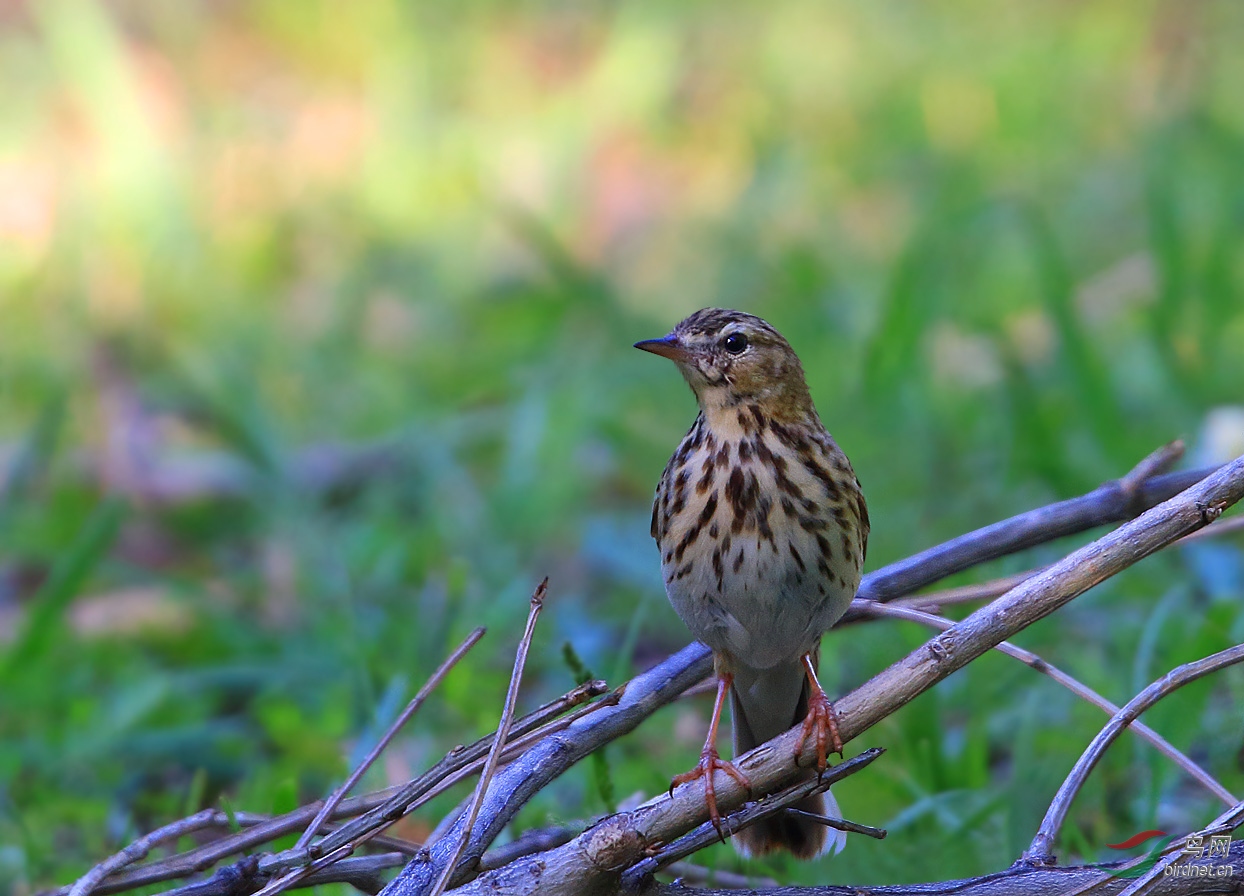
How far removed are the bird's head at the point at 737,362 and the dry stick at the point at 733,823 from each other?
3.38 feet

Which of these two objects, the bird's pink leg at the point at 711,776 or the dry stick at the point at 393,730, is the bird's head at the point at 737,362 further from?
the dry stick at the point at 393,730

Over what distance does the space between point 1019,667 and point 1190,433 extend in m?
1.59

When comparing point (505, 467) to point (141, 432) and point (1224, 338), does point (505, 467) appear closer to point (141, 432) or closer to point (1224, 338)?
point (141, 432)

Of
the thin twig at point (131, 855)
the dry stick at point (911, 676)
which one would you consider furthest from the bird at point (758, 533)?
the thin twig at point (131, 855)

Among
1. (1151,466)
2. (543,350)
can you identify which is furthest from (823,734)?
(543,350)

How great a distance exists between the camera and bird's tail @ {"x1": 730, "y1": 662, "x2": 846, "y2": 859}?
3.08 m

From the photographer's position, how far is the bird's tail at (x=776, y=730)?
121 inches

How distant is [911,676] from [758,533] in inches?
28.1

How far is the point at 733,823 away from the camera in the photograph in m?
2.38

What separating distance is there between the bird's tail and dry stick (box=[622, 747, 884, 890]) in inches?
25.9

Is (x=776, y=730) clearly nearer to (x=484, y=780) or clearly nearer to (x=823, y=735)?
(x=823, y=735)

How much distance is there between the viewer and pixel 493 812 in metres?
2.48

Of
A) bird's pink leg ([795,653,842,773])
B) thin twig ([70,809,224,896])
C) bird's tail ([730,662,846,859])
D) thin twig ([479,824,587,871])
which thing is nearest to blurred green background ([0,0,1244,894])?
bird's tail ([730,662,846,859])

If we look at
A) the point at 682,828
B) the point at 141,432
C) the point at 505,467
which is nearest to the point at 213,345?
the point at 141,432
